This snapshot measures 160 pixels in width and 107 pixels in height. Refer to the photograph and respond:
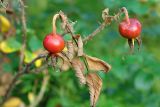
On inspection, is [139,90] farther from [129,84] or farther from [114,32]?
[114,32]

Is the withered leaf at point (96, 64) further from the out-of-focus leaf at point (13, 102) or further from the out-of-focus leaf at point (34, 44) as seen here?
the out-of-focus leaf at point (13, 102)

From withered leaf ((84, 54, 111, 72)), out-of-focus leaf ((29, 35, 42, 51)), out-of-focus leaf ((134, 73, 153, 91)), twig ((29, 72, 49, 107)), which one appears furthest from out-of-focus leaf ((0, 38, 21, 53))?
withered leaf ((84, 54, 111, 72))

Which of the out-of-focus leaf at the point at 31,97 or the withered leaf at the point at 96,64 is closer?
the withered leaf at the point at 96,64

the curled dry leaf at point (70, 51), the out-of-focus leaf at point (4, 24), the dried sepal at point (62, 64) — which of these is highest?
the curled dry leaf at point (70, 51)

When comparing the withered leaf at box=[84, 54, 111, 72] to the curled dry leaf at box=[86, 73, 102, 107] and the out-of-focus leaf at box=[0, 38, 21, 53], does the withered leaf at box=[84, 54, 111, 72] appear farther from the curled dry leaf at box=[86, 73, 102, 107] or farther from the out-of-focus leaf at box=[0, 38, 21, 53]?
the out-of-focus leaf at box=[0, 38, 21, 53]

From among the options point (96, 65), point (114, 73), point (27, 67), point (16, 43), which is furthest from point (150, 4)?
point (96, 65)

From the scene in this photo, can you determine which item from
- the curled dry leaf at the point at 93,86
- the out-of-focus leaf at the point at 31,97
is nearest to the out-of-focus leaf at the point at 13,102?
the out-of-focus leaf at the point at 31,97

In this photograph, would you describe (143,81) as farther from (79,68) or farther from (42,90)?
(79,68)
